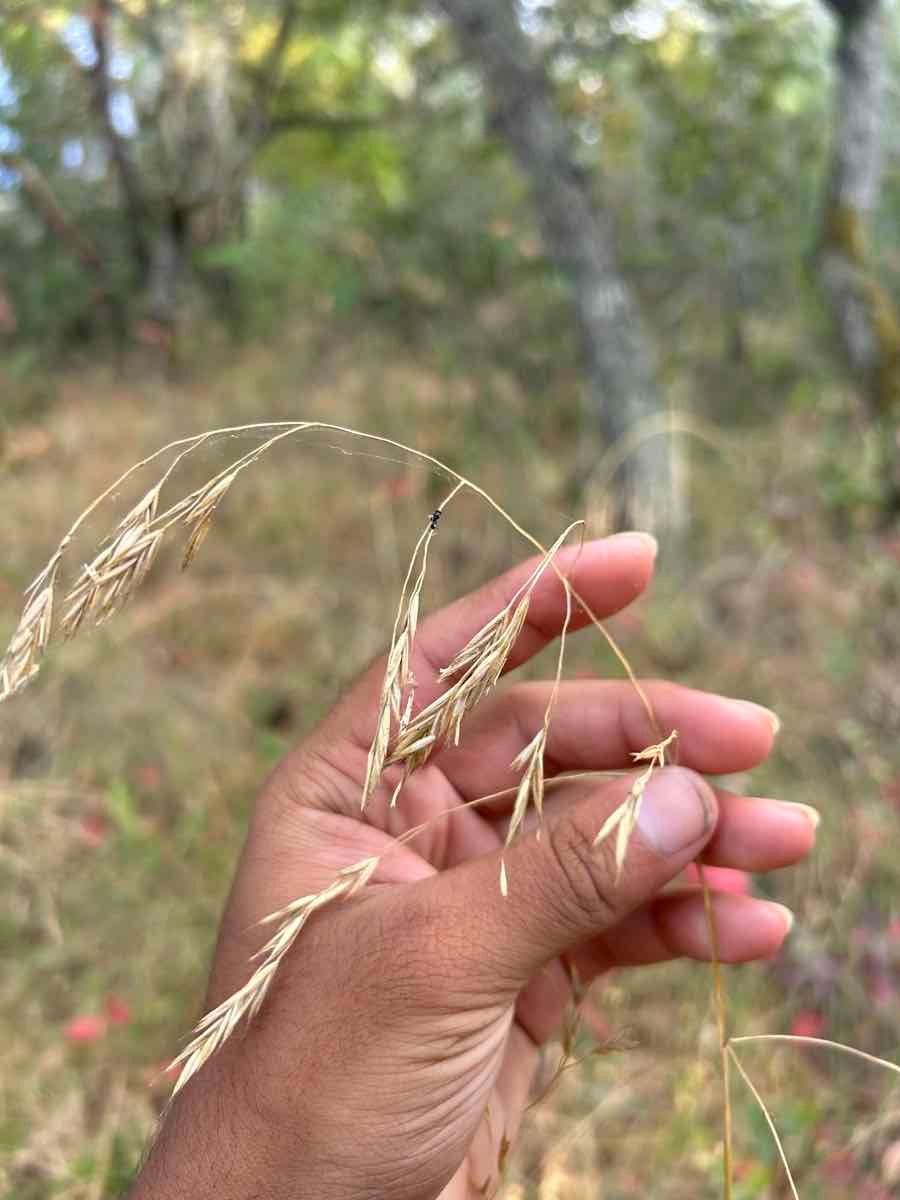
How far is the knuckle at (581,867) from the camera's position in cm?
113

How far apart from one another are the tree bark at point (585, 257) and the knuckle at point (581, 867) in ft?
10.4

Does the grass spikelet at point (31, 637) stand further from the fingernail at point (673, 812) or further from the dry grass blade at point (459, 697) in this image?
the fingernail at point (673, 812)

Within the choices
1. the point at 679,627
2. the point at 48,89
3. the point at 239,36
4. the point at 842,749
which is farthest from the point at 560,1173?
the point at 48,89

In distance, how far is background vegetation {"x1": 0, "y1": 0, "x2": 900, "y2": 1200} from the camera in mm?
2279

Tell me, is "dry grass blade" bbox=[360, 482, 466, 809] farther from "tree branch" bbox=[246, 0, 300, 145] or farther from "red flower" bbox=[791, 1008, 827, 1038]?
"tree branch" bbox=[246, 0, 300, 145]

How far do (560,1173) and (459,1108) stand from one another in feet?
1.89

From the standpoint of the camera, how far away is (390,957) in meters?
1.14

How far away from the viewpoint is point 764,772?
2979 mm

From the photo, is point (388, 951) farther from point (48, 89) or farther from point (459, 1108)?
Result: point (48, 89)

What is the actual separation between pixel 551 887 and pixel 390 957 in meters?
0.21

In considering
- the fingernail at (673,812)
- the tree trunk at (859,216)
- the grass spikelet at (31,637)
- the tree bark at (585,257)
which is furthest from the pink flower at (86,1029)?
the tree trunk at (859,216)

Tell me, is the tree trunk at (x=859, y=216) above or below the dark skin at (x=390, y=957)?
below

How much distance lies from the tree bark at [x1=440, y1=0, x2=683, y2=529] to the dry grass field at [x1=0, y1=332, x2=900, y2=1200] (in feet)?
1.41

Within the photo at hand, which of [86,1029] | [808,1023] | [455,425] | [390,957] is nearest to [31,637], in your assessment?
[390,957]
